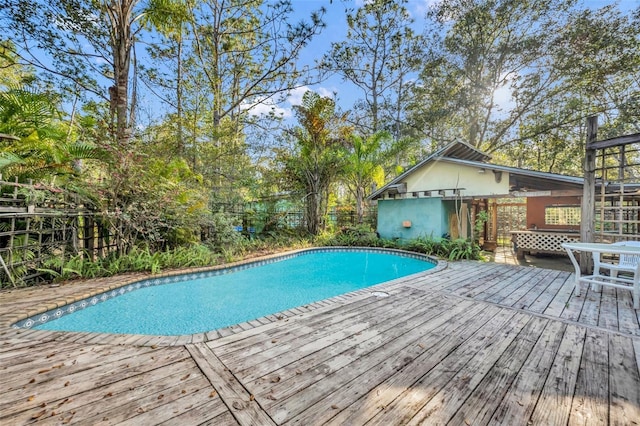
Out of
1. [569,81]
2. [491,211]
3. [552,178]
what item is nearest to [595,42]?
[569,81]

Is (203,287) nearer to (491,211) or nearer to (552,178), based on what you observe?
(552,178)

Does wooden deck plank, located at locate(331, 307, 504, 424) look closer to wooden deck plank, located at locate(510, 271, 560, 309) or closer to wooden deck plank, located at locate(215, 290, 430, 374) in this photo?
wooden deck plank, located at locate(215, 290, 430, 374)

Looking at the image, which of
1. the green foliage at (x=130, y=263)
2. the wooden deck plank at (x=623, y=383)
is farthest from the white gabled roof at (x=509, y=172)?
the green foliage at (x=130, y=263)

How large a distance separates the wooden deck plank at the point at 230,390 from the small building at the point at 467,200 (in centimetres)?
772

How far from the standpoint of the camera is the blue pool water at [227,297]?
147 inches

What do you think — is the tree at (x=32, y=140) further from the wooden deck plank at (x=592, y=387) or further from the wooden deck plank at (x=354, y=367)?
the wooden deck plank at (x=592, y=387)

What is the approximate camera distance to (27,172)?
14.0 ft

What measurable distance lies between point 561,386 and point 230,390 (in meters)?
2.34

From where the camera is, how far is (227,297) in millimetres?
4977

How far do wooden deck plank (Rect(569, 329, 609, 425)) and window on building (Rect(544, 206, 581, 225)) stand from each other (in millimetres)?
10809

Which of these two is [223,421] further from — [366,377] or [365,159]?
[365,159]

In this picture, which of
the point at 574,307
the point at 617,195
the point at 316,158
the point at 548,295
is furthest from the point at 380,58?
the point at 574,307

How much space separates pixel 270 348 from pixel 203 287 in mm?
3733

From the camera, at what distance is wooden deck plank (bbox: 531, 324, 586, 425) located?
1.53 m
